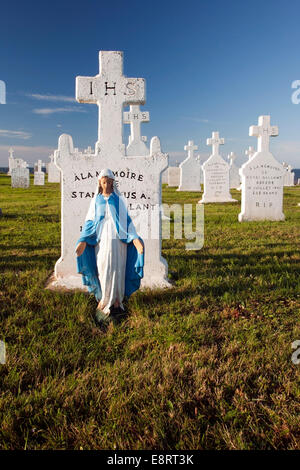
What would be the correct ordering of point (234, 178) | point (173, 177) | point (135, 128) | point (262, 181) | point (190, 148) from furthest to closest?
point (234, 178) → point (173, 177) → point (190, 148) → point (135, 128) → point (262, 181)

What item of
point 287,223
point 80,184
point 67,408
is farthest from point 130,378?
point 287,223

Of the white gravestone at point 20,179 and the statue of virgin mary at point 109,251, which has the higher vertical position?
the white gravestone at point 20,179

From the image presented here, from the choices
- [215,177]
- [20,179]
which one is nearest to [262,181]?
[215,177]

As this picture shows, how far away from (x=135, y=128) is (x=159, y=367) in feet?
46.6

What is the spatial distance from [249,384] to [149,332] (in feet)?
3.15

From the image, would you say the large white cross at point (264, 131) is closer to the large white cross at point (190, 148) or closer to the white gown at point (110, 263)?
the white gown at point (110, 263)

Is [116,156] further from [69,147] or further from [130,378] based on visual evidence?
[130,378]

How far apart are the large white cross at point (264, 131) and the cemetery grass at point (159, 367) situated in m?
5.53

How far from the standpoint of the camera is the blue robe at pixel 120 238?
10.5 feet

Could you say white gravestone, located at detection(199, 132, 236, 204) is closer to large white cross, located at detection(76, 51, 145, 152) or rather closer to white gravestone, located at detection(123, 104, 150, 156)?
white gravestone, located at detection(123, 104, 150, 156)

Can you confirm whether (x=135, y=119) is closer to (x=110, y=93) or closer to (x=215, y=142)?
(x=215, y=142)

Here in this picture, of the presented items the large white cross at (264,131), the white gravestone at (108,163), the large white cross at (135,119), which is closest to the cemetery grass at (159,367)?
the white gravestone at (108,163)

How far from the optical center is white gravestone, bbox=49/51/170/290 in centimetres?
424

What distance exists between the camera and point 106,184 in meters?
3.23
